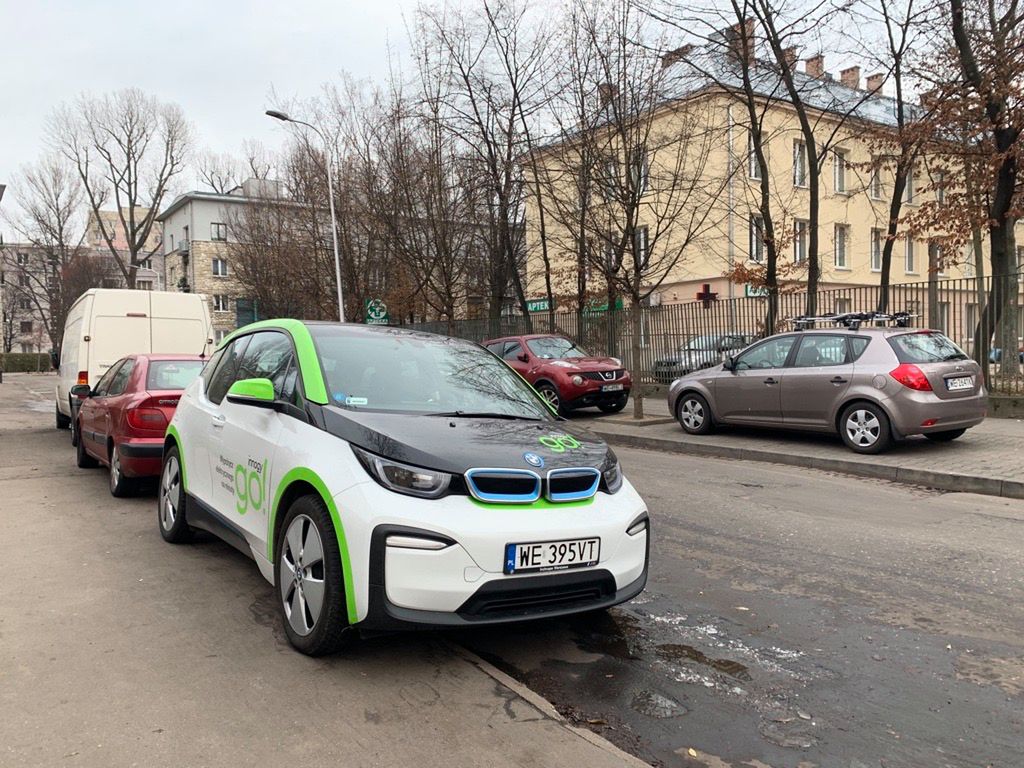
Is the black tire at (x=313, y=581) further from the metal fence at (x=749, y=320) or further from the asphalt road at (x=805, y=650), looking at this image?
the metal fence at (x=749, y=320)

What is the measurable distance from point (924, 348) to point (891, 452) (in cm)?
134

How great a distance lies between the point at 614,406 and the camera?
15.7m

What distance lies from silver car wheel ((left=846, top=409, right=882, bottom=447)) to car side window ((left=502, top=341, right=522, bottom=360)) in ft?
24.8

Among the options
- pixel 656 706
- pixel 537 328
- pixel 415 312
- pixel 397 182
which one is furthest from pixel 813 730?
pixel 415 312

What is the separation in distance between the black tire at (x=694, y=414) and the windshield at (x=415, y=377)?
24.3ft

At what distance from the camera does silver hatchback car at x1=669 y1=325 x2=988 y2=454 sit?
30.6 ft

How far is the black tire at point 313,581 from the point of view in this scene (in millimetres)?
3447

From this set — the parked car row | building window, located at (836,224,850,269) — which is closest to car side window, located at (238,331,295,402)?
the parked car row

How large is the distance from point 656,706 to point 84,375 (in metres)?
11.9

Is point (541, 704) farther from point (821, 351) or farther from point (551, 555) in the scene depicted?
point (821, 351)

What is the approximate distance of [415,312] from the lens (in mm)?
26750

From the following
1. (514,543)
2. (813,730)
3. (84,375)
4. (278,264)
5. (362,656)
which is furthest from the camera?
(278,264)

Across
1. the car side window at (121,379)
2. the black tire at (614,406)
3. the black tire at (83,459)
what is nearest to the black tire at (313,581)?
the car side window at (121,379)

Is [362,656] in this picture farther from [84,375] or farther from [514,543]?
[84,375]
